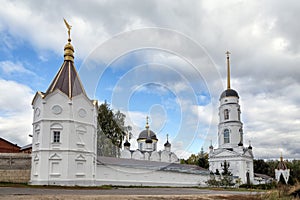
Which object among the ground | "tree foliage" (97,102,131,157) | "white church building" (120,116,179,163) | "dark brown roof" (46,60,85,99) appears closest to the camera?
the ground

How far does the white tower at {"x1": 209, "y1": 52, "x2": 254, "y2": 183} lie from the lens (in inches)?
2162

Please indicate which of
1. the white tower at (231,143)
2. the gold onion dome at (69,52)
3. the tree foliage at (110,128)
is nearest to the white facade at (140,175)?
the tree foliage at (110,128)

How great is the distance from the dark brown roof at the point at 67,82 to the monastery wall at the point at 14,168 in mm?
5863

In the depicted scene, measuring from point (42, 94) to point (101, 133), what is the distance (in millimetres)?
15740

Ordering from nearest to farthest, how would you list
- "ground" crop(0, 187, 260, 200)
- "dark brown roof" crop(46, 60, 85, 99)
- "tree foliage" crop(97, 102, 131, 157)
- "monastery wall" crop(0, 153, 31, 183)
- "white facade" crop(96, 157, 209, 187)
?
"ground" crop(0, 187, 260, 200)
"monastery wall" crop(0, 153, 31, 183)
"dark brown roof" crop(46, 60, 85, 99)
"white facade" crop(96, 157, 209, 187)
"tree foliage" crop(97, 102, 131, 157)

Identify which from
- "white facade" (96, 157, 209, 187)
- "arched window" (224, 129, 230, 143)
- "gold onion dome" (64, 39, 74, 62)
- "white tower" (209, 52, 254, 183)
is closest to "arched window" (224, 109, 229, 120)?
"white tower" (209, 52, 254, 183)

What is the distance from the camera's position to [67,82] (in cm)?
2878

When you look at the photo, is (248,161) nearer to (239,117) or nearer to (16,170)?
(239,117)

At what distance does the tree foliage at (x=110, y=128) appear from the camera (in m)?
42.6

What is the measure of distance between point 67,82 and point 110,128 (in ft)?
53.9

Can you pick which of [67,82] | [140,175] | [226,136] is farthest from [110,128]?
[226,136]

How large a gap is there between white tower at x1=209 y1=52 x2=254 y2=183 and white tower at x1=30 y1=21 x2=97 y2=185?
106ft

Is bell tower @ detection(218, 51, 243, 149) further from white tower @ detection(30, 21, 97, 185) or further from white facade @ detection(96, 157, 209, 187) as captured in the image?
white tower @ detection(30, 21, 97, 185)

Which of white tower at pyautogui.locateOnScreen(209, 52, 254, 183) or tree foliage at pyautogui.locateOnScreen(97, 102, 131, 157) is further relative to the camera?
white tower at pyautogui.locateOnScreen(209, 52, 254, 183)
